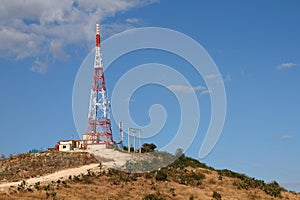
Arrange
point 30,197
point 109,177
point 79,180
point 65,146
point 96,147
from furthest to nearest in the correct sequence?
1. point 65,146
2. point 96,147
3. point 109,177
4. point 79,180
5. point 30,197

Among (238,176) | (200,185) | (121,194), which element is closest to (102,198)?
(121,194)

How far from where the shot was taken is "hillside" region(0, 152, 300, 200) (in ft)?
111

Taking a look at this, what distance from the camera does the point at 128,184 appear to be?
3975cm

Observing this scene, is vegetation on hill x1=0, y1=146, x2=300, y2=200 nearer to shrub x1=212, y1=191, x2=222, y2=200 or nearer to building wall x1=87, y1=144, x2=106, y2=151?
shrub x1=212, y1=191, x2=222, y2=200

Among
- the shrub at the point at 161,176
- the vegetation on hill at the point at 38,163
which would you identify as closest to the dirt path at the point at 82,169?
the vegetation on hill at the point at 38,163

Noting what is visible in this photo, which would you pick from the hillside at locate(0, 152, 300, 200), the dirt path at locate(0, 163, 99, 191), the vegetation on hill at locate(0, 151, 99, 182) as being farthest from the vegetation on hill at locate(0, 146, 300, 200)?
the vegetation on hill at locate(0, 151, 99, 182)

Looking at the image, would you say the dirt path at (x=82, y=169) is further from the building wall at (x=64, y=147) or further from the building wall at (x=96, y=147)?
the building wall at (x=64, y=147)

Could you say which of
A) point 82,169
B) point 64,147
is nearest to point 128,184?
point 82,169

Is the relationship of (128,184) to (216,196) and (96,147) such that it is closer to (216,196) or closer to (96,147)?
(216,196)

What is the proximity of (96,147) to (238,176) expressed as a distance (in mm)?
20207

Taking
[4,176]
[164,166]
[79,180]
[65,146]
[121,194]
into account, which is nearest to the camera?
[121,194]

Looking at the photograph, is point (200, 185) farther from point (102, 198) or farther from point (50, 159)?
point (50, 159)

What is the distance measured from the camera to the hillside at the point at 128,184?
111 ft

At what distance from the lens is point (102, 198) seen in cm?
3331
